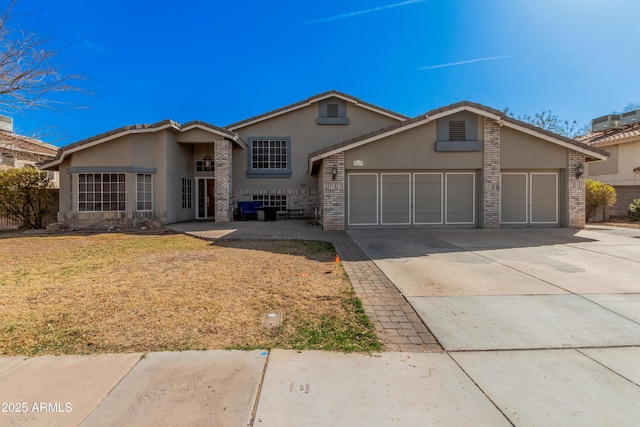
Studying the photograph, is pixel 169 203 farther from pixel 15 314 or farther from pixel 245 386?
pixel 245 386

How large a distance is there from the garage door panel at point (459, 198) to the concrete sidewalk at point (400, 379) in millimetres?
8818

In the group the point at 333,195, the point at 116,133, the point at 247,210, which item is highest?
the point at 116,133

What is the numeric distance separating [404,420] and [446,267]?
477 cm

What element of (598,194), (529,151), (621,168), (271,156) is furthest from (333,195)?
(621,168)

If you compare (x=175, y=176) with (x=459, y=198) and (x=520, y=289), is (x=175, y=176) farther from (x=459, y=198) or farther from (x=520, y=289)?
(x=520, y=289)

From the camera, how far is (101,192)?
14.2 meters

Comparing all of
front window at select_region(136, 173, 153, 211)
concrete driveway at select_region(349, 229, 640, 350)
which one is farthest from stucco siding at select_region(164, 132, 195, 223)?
concrete driveway at select_region(349, 229, 640, 350)

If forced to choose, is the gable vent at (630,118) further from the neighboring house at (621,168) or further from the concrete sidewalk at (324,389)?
the concrete sidewalk at (324,389)

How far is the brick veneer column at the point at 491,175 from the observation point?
12.8m

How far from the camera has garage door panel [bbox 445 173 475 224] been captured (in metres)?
13.3

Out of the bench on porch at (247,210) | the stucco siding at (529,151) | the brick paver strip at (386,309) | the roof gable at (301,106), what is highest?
the roof gable at (301,106)

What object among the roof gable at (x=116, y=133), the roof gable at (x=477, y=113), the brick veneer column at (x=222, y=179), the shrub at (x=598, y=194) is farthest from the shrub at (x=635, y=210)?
the roof gable at (x=116, y=133)

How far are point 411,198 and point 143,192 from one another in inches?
446

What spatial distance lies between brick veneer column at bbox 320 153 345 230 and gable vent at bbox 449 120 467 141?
14.2 feet
